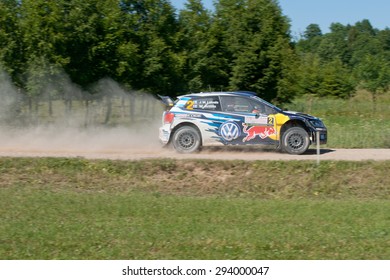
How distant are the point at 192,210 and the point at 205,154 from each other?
6437mm

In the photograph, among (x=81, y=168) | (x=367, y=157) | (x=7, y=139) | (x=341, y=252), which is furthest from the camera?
(x=7, y=139)

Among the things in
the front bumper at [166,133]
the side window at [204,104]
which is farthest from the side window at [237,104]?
the front bumper at [166,133]

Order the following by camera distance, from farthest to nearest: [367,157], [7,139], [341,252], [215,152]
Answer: [7,139], [215,152], [367,157], [341,252]

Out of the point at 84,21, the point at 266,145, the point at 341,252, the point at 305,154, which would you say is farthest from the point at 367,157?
the point at 84,21

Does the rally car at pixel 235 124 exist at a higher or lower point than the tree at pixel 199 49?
lower

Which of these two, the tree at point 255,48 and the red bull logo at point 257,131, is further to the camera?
the tree at point 255,48

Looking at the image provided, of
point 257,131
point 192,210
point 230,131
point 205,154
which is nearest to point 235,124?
point 230,131

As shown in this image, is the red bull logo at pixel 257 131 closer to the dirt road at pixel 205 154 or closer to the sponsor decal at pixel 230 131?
the sponsor decal at pixel 230 131

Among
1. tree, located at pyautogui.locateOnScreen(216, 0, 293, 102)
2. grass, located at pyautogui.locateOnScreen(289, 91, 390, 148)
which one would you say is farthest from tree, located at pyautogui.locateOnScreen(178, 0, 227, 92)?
grass, located at pyautogui.locateOnScreen(289, 91, 390, 148)

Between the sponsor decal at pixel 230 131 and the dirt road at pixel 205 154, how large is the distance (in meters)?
0.55

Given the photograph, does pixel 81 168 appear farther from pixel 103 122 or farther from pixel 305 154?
pixel 103 122

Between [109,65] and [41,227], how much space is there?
16.2 meters

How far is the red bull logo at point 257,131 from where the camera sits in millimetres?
16625

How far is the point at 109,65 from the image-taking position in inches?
978
